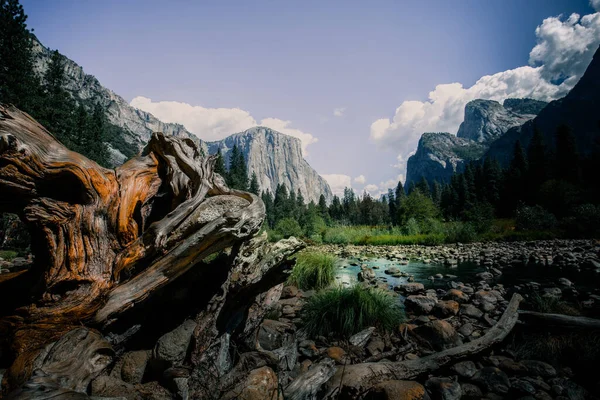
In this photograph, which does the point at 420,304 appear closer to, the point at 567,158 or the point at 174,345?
the point at 174,345

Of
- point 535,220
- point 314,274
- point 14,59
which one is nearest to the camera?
point 314,274

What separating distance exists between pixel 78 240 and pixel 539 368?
516cm

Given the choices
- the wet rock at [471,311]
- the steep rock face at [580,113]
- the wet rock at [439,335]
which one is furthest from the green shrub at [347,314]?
the steep rock face at [580,113]

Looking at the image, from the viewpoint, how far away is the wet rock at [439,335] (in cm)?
375

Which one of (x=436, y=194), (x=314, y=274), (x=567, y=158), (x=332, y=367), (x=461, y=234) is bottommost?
(x=332, y=367)

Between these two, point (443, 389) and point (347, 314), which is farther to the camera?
point (347, 314)

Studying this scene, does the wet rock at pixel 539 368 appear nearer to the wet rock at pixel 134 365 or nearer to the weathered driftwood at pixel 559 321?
the weathered driftwood at pixel 559 321

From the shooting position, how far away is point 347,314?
4.33 m

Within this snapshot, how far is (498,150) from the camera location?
162m

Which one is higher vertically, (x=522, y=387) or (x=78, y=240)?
(x=78, y=240)

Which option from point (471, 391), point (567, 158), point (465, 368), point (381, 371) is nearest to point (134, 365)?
point (381, 371)

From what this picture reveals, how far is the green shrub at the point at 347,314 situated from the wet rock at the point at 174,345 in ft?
6.87

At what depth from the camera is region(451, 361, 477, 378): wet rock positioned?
119 inches

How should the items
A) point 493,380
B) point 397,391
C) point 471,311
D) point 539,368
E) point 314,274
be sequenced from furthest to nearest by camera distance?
point 314,274, point 471,311, point 539,368, point 493,380, point 397,391
